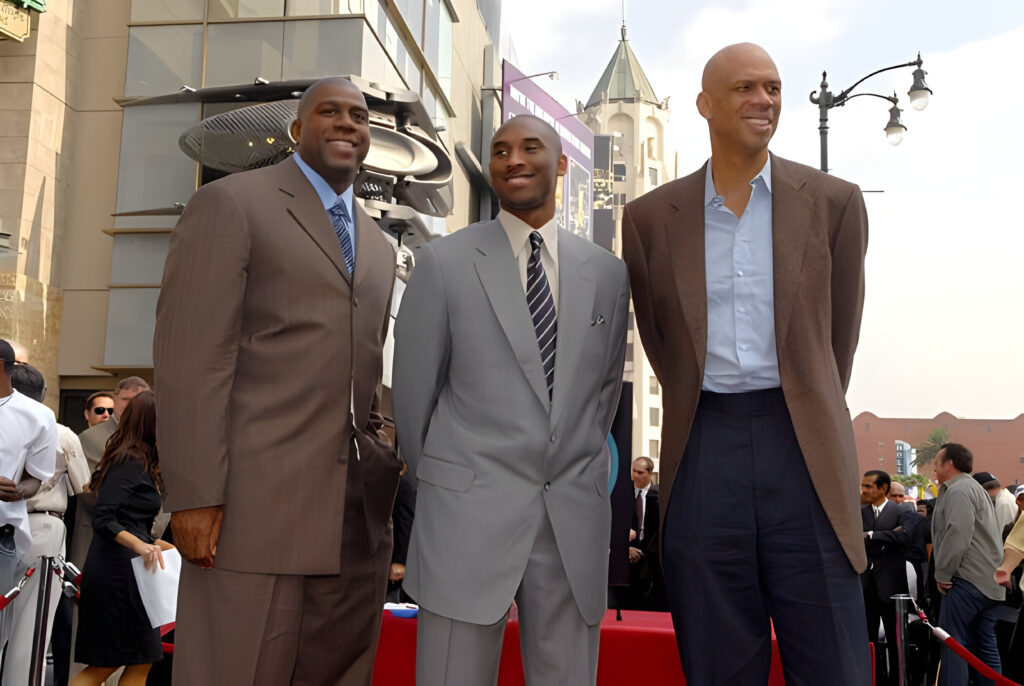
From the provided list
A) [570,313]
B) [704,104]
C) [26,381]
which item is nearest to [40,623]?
[26,381]

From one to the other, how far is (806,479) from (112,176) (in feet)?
51.6

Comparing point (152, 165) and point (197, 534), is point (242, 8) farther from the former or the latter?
point (197, 534)

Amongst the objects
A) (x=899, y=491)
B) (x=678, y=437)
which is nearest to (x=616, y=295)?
(x=678, y=437)

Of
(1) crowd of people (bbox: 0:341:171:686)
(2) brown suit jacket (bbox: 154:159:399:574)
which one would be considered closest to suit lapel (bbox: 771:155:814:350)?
(2) brown suit jacket (bbox: 154:159:399:574)

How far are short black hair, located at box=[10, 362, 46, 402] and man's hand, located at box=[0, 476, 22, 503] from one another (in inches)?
37.2

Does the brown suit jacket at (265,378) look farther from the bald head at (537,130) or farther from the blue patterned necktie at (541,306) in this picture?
the bald head at (537,130)

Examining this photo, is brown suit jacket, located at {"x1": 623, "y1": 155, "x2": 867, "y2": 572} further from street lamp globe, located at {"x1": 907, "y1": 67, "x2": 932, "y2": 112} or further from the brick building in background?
the brick building in background

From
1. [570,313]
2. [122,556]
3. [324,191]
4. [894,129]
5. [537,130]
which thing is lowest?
[122,556]

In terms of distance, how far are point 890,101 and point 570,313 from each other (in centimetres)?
1579

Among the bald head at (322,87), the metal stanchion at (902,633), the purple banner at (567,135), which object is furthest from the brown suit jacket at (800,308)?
the purple banner at (567,135)

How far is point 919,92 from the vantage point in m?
16.4

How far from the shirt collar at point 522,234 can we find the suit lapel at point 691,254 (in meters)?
0.37

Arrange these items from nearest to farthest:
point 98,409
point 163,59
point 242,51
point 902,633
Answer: point 902,633 → point 98,409 → point 242,51 → point 163,59

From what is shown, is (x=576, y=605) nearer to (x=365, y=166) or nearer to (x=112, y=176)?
(x=365, y=166)
